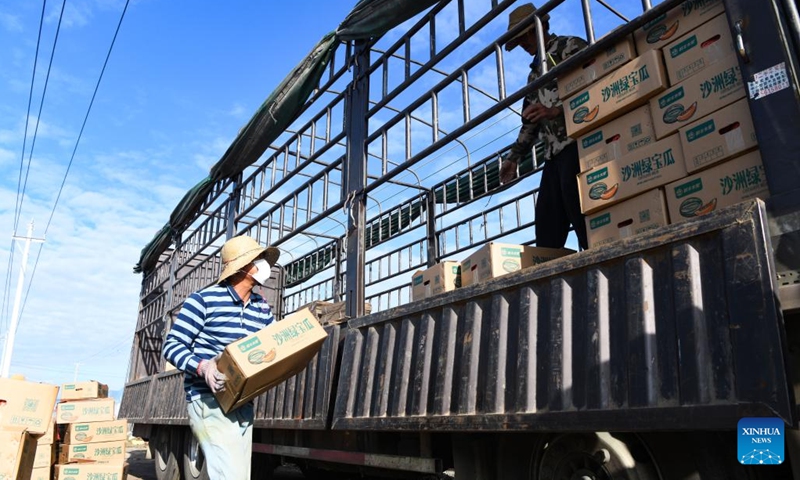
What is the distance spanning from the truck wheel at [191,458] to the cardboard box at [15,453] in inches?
123

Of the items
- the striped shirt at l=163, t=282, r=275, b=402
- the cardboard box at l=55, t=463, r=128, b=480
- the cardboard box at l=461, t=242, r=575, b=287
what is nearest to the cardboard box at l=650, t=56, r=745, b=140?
the cardboard box at l=461, t=242, r=575, b=287

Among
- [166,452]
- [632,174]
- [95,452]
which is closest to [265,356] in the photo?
[632,174]

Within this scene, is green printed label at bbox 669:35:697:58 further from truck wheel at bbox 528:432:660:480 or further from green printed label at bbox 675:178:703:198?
truck wheel at bbox 528:432:660:480

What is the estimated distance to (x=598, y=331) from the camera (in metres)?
2.46

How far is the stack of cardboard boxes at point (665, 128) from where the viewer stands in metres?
2.65

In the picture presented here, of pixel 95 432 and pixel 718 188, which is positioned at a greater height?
pixel 718 188

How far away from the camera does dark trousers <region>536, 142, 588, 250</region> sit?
4.07m

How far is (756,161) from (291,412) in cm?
396

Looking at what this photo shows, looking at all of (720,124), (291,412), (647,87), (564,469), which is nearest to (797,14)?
(720,124)

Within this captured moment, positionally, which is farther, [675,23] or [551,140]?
[551,140]

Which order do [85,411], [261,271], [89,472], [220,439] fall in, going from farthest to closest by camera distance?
[85,411]
[89,472]
[261,271]
[220,439]

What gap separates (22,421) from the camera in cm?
479

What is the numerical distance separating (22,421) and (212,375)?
2739 millimetres

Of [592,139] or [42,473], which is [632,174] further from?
[42,473]
